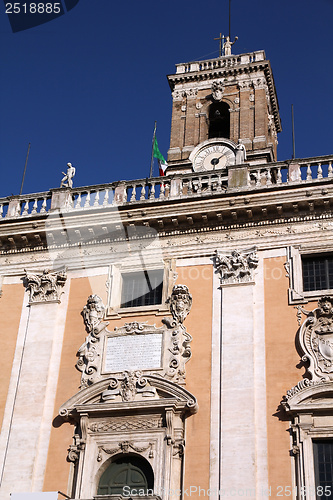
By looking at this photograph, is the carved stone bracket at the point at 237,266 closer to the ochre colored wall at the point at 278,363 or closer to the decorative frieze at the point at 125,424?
the ochre colored wall at the point at 278,363

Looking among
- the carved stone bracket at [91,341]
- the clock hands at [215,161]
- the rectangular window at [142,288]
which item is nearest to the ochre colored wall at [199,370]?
the rectangular window at [142,288]

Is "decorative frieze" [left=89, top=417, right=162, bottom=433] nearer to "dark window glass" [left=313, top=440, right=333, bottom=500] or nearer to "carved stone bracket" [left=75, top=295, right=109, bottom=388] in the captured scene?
"carved stone bracket" [left=75, top=295, right=109, bottom=388]

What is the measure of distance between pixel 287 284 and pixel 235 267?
1320 mm

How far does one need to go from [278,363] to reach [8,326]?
22.7 ft

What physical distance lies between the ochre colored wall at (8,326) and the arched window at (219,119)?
1357 cm

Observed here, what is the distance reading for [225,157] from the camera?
28.0 m

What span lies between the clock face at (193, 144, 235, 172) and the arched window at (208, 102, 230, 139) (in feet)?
6.72

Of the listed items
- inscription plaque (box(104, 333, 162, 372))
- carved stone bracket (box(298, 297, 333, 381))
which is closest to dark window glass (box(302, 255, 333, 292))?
carved stone bracket (box(298, 297, 333, 381))

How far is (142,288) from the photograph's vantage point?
746 inches

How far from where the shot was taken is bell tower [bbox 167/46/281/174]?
28.8m

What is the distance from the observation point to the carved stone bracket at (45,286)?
63.2ft

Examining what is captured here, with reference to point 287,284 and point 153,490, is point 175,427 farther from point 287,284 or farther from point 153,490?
point 287,284

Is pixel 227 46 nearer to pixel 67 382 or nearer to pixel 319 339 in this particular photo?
pixel 319 339

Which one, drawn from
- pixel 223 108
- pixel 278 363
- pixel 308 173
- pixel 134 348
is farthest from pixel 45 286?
pixel 223 108
